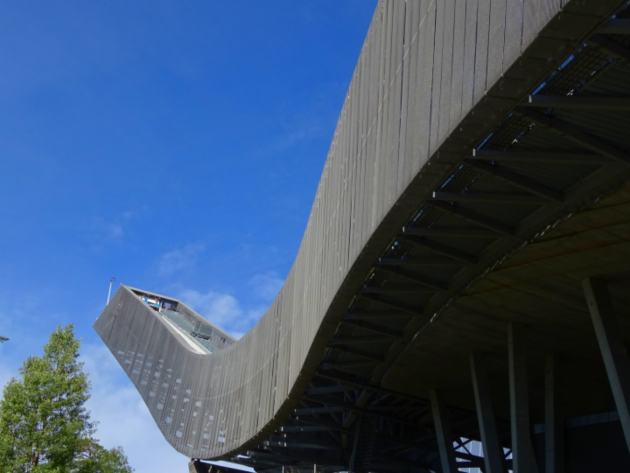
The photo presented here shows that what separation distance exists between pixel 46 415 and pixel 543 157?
20287 millimetres

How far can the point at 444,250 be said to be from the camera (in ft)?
51.0

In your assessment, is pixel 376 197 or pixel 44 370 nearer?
pixel 376 197

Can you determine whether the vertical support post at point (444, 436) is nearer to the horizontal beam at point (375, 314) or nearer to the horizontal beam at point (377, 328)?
the horizontal beam at point (377, 328)

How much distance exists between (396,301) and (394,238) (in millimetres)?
4234

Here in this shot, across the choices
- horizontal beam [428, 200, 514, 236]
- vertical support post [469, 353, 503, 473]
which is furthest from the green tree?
horizontal beam [428, 200, 514, 236]

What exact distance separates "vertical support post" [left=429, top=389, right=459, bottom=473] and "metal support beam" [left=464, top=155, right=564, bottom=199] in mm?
12984

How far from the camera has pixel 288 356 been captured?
2645 centimetres

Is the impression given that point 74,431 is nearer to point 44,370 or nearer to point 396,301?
point 44,370

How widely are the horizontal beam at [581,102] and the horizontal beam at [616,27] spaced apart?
120cm

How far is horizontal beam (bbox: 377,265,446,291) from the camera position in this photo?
16688 millimetres

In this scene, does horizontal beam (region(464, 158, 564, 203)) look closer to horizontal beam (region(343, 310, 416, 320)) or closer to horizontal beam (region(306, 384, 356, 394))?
horizontal beam (region(343, 310, 416, 320))

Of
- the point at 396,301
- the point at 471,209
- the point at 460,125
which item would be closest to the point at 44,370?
the point at 396,301

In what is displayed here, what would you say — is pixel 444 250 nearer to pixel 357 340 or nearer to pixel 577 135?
pixel 577 135

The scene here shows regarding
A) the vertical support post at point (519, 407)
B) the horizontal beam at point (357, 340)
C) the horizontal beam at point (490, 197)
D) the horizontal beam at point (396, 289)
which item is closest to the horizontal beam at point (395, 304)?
the horizontal beam at point (396, 289)
